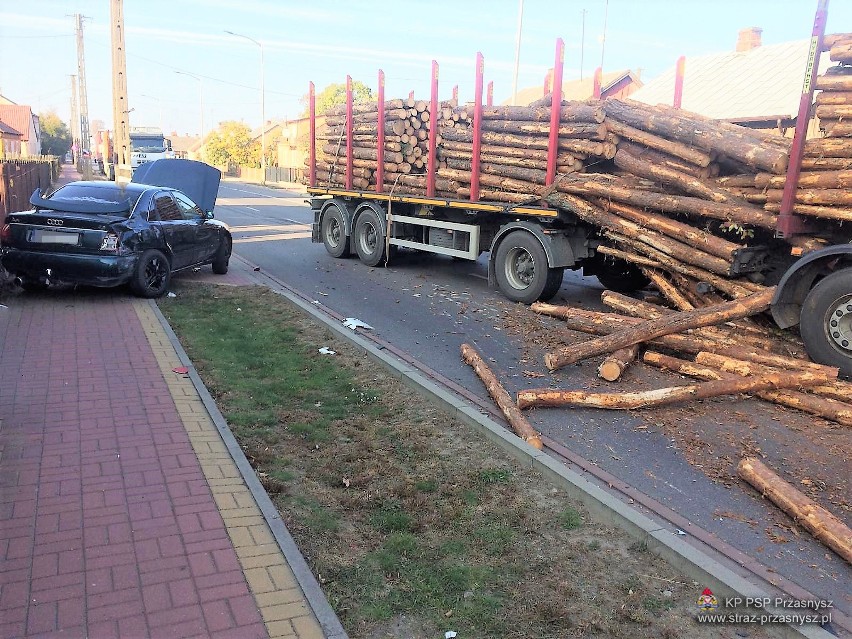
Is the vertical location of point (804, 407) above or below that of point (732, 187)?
below

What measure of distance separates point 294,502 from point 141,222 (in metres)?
6.53

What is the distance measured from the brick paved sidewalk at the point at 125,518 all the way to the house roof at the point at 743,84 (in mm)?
20579

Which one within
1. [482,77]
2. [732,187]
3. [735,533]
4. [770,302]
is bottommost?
[735,533]

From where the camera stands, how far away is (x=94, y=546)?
145 inches

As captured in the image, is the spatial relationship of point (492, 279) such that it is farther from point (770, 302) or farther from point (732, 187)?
point (770, 302)

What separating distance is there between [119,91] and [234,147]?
66.8 metres

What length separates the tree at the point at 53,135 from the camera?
9162 centimetres

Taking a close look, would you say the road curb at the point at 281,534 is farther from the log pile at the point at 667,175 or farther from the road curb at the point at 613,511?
the log pile at the point at 667,175

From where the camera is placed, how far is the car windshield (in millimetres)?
9373

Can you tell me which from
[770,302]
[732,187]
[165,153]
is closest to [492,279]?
[732,187]

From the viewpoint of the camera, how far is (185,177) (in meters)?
18.0

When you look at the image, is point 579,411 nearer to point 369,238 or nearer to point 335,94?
Result: point 369,238

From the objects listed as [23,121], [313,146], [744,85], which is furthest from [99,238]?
[23,121]

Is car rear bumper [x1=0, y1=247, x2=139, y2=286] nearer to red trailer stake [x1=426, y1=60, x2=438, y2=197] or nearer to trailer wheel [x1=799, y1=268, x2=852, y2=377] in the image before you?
red trailer stake [x1=426, y1=60, x2=438, y2=197]
